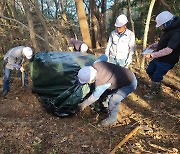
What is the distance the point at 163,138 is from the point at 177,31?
70.3 inches

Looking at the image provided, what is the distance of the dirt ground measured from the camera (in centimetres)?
395

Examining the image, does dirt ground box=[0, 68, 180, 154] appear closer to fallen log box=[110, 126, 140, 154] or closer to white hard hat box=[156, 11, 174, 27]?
fallen log box=[110, 126, 140, 154]

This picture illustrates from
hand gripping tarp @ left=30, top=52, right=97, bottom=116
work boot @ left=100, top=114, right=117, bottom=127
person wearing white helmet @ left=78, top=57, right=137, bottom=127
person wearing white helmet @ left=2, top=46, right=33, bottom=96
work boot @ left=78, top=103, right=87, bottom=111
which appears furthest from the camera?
person wearing white helmet @ left=2, top=46, right=33, bottom=96

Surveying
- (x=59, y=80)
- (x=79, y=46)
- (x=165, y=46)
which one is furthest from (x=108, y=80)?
(x=79, y=46)

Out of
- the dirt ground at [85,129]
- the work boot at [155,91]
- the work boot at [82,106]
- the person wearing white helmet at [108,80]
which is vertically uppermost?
the person wearing white helmet at [108,80]

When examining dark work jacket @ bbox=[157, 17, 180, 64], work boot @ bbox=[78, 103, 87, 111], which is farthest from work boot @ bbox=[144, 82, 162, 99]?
work boot @ bbox=[78, 103, 87, 111]

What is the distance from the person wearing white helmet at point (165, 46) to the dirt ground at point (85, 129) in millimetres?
778

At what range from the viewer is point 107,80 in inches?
157

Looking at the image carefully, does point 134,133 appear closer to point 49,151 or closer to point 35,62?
point 49,151

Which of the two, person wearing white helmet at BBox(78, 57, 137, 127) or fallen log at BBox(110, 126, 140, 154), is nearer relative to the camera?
fallen log at BBox(110, 126, 140, 154)

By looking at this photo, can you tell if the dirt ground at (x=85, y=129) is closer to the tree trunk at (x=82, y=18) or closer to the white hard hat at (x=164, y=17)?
the white hard hat at (x=164, y=17)

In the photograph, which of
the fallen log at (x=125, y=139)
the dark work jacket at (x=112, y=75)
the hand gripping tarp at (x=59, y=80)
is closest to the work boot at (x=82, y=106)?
the hand gripping tarp at (x=59, y=80)

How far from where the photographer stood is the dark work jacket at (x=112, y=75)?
3.95 meters

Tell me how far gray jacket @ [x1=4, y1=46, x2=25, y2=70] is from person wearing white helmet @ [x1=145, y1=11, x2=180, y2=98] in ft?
8.19
